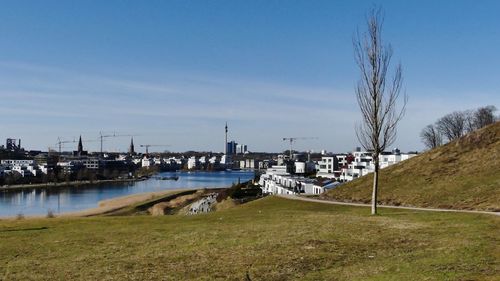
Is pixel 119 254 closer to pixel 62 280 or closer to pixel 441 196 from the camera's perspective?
pixel 62 280

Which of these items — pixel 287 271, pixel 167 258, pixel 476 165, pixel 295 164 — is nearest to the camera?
pixel 287 271

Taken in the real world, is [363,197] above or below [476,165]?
below

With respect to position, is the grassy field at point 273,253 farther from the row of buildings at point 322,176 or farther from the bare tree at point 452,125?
the bare tree at point 452,125

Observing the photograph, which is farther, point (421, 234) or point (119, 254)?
point (421, 234)

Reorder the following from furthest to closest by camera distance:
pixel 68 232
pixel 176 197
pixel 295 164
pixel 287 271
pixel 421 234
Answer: pixel 295 164 → pixel 176 197 → pixel 68 232 → pixel 421 234 → pixel 287 271

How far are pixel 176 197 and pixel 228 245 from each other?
81756mm

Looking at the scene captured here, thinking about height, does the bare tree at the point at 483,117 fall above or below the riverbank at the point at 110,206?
above

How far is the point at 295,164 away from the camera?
168m

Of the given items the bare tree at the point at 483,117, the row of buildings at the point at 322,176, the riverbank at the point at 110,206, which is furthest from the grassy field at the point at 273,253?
the bare tree at the point at 483,117

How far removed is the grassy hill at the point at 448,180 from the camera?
3106 cm

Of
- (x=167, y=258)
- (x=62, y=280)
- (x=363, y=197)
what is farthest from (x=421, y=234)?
(x=363, y=197)

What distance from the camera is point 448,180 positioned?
37.2 m

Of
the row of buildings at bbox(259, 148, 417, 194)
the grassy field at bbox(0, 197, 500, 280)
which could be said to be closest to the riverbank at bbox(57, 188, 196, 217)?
the row of buildings at bbox(259, 148, 417, 194)

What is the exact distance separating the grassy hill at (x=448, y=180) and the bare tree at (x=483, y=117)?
56637 millimetres
